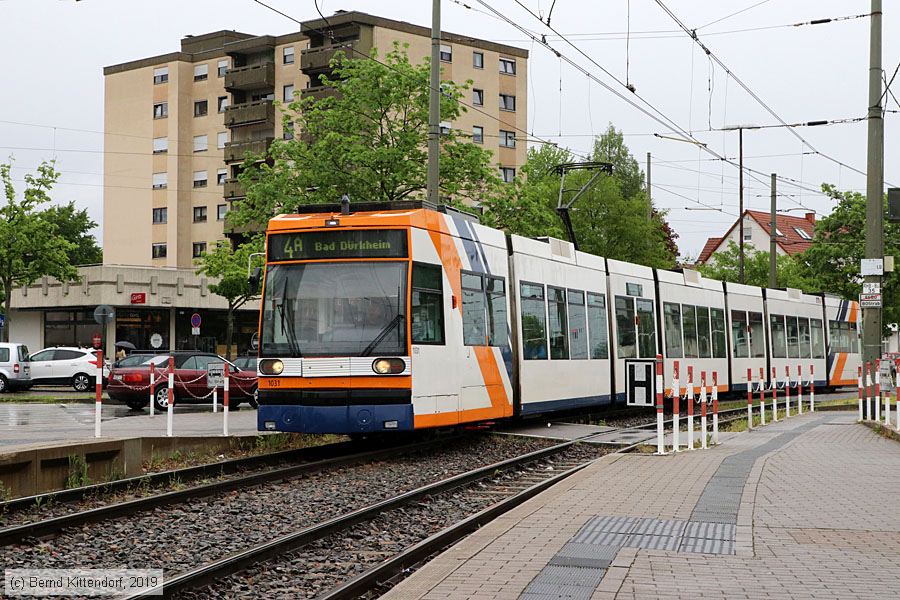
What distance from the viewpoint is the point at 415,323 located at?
48.7 ft

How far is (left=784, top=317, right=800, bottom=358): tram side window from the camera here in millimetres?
34312

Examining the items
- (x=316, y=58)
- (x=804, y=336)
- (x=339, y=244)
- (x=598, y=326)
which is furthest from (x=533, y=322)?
(x=316, y=58)

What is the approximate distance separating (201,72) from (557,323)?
52.3 m

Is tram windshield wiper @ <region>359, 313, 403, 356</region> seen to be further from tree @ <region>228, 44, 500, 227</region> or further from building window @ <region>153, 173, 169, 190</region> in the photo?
building window @ <region>153, 173, 169, 190</region>

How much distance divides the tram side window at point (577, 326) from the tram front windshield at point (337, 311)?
6784mm

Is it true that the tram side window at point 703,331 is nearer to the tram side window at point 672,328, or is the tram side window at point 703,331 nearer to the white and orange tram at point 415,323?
the tram side window at point 672,328

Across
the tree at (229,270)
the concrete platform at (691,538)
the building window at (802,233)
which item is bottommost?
the concrete platform at (691,538)

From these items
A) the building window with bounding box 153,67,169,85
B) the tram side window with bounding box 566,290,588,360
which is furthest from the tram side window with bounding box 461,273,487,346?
the building window with bounding box 153,67,169,85

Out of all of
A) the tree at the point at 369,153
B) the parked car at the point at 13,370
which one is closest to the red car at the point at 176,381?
the tree at the point at 369,153

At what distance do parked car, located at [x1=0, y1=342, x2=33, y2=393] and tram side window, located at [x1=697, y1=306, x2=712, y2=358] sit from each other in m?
21.4

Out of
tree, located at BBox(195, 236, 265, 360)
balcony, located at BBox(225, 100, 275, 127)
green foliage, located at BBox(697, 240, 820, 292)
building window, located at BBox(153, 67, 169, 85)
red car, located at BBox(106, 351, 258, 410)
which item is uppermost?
building window, located at BBox(153, 67, 169, 85)

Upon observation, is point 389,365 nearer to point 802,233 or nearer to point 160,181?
point 160,181

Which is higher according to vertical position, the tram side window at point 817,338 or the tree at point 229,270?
the tree at point 229,270

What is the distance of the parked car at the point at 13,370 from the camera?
37.2 meters
